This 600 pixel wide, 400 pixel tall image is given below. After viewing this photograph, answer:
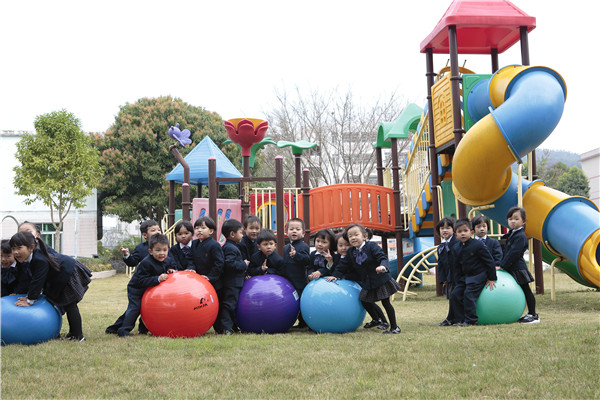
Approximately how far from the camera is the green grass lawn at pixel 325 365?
4.05m

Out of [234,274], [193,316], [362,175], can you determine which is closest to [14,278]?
[193,316]

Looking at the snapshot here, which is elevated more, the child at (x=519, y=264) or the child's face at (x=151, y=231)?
the child's face at (x=151, y=231)

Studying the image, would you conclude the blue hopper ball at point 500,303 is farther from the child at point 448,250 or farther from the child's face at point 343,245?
the child's face at point 343,245

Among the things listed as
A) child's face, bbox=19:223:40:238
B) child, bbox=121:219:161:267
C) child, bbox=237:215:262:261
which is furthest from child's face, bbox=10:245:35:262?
child, bbox=237:215:262:261

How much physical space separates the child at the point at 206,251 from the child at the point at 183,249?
75 millimetres

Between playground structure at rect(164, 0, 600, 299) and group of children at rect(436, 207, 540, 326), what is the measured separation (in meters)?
1.70

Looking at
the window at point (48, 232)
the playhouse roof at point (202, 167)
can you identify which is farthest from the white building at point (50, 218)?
the playhouse roof at point (202, 167)

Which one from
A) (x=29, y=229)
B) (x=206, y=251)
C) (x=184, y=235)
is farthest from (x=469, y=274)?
(x=29, y=229)

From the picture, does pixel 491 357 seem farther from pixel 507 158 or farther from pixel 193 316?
pixel 507 158

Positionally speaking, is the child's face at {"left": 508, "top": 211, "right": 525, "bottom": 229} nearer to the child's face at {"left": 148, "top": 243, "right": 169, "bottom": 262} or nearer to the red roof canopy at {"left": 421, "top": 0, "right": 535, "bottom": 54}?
the child's face at {"left": 148, "top": 243, "right": 169, "bottom": 262}

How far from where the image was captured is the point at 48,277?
6332 millimetres

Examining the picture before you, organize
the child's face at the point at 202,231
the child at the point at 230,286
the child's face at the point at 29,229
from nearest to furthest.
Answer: the child's face at the point at 29,229 < the child at the point at 230,286 < the child's face at the point at 202,231

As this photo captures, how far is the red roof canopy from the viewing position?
11344mm

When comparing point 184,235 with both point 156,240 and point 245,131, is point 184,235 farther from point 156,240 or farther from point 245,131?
point 245,131
